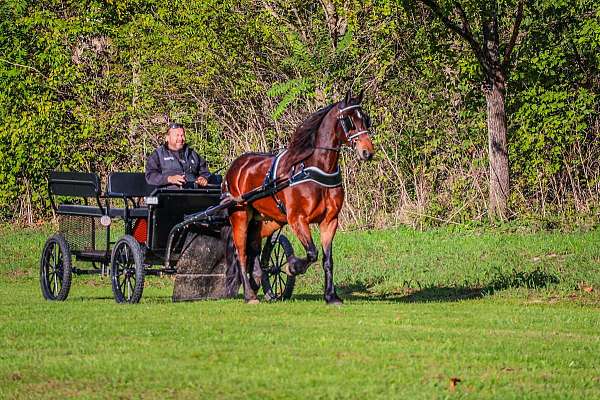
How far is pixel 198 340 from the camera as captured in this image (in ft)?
35.4

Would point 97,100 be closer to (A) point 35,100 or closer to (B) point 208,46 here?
(A) point 35,100

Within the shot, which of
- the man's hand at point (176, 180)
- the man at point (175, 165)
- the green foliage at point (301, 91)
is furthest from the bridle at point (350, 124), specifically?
the green foliage at point (301, 91)

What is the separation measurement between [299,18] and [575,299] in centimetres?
1098

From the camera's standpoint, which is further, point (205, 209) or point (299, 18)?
point (299, 18)

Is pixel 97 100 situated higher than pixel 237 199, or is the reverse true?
pixel 97 100

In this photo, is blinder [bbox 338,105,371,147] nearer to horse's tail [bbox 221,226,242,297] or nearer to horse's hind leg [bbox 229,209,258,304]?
horse's hind leg [bbox 229,209,258,304]

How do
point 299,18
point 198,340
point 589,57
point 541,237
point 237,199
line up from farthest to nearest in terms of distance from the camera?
point 299,18 < point 589,57 < point 541,237 < point 237,199 < point 198,340

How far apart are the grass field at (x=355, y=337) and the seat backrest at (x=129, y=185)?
130cm

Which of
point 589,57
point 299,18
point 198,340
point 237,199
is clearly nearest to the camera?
point 198,340

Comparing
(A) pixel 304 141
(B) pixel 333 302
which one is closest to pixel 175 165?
(A) pixel 304 141

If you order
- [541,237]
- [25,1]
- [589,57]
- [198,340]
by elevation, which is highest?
[25,1]

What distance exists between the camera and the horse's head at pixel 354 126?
13891 mm

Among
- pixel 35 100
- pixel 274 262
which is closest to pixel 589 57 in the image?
pixel 274 262

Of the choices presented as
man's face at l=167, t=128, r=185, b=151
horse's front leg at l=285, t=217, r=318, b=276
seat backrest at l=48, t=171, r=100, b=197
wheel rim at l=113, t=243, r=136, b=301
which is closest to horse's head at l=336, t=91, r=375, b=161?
horse's front leg at l=285, t=217, r=318, b=276
